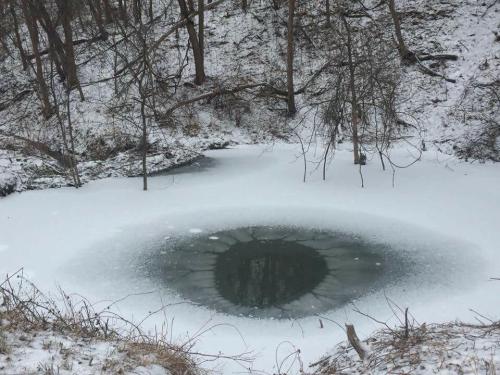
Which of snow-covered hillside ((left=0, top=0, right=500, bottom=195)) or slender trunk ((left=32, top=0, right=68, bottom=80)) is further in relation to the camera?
slender trunk ((left=32, top=0, right=68, bottom=80))

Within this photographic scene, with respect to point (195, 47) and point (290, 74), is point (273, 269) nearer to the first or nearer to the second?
point (290, 74)

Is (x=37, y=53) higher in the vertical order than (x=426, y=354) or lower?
higher

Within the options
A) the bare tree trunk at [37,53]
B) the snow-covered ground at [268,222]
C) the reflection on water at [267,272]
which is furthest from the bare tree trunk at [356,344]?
the bare tree trunk at [37,53]

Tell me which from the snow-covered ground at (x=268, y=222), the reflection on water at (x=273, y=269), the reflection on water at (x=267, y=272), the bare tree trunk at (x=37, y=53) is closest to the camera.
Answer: the snow-covered ground at (x=268, y=222)

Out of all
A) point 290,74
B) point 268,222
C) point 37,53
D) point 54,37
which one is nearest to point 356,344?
point 268,222

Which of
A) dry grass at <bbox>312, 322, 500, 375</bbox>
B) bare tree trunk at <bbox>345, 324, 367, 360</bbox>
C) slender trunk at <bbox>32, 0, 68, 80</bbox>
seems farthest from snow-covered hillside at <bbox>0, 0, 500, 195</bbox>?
bare tree trunk at <bbox>345, 324, 367, 360</bbox>

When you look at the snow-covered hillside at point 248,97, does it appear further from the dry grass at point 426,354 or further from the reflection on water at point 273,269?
the dry grass at point 426,354

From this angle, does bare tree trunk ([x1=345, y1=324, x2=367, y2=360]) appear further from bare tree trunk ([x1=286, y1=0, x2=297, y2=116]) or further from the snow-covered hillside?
bare tree trunk ([x1=286, y1=0, x2=297, y2=116])
